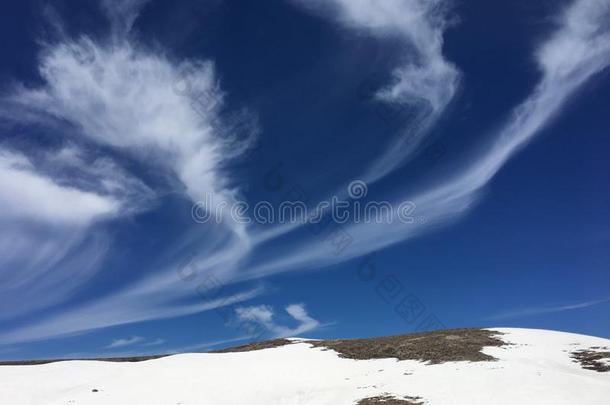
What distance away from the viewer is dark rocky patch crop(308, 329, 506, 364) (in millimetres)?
30641

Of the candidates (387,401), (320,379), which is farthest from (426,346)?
(387,401)

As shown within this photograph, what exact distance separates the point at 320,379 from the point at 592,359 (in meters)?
17.4

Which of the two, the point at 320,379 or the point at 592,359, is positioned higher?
the point at 592,359

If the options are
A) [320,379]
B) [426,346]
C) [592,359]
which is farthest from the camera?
[426,346]

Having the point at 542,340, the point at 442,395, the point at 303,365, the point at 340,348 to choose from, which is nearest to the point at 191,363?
the point at 303,365

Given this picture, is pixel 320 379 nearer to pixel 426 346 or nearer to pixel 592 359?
pixel 426 346

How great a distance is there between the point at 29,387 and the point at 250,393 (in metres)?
14.9

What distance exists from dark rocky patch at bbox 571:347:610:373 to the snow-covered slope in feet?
1.63

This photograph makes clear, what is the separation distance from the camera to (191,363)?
35.2 m

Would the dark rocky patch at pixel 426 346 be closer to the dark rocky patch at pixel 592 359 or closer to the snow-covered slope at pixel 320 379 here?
the snow-covered slope at pixel 320 379

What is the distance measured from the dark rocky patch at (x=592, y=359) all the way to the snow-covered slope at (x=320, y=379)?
496 mm

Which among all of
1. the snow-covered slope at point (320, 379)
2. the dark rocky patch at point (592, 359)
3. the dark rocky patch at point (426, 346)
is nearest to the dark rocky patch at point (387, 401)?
the snow-covered slope at point (320, 379)

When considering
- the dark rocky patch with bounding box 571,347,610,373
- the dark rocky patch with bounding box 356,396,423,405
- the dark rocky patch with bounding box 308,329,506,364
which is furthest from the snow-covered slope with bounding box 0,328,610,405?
the dark rocky patch with bounding box 308,329,506,364

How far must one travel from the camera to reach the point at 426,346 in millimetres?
33812
